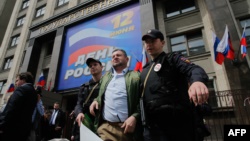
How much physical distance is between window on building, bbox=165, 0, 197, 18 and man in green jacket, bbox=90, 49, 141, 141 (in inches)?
431

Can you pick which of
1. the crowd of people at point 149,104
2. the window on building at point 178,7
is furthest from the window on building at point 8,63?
the crowd of people at point 149,104

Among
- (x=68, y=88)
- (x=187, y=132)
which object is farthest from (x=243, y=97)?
(x=68, y=88)

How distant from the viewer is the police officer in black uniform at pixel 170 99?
1601mm

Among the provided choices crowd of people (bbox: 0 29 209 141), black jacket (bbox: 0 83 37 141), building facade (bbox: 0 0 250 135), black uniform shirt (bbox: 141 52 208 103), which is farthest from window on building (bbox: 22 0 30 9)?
black uniform shirt (bbox: 141 52 208 103)

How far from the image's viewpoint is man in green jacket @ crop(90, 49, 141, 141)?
184 centimetres

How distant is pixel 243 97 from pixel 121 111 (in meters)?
7.13

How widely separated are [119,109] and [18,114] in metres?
1.78

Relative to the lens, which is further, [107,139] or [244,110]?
[244,110]

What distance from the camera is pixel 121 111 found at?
195cm

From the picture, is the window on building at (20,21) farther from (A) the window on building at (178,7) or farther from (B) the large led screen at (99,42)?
(A) the window on building at (178,7)

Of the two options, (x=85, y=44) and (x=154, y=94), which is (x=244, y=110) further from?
(x=85, y=44)

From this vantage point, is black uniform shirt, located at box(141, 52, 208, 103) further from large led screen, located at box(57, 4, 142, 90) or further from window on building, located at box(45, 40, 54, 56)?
window on building, located at box(45, 40, 54, 56)

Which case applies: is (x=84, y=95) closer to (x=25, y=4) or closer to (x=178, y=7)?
(x=178, y=7)

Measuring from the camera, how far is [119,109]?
1966mm
